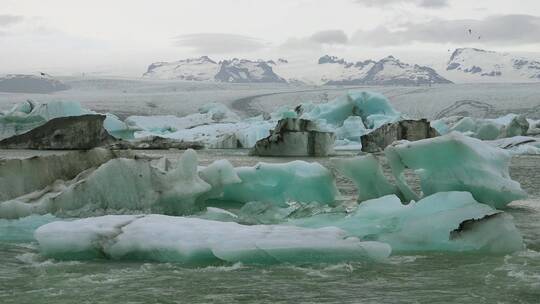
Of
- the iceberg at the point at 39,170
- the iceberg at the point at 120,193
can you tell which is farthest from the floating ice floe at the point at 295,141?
the iceberg at the point at 120,193

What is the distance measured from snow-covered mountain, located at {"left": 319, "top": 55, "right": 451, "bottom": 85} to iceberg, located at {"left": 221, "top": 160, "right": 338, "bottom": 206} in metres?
150

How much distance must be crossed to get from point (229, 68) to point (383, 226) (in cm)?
14675

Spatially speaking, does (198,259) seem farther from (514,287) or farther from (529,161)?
(529,161)

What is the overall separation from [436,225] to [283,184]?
2.89 m

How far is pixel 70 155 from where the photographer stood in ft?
26.1

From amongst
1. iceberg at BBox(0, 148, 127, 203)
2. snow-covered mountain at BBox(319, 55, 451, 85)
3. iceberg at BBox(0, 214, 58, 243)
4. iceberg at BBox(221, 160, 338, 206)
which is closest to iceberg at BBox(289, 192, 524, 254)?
iceberg at BBox(221, 160, 338, 206)

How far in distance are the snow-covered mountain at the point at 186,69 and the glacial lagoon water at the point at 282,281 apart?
15947 cm

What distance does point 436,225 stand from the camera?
5.60 metres

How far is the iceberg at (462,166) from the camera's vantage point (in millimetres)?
7371

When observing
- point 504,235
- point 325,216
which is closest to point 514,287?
point 504,235

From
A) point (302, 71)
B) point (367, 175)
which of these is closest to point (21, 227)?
point (367, 175)

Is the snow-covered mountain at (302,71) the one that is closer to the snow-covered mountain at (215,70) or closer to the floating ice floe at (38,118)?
the snow-covered mountain at (215,70)

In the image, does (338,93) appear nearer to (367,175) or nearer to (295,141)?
(295,141)

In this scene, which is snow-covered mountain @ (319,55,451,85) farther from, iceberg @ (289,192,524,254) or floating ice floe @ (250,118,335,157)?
iceberg @ (289,192,524,254)
